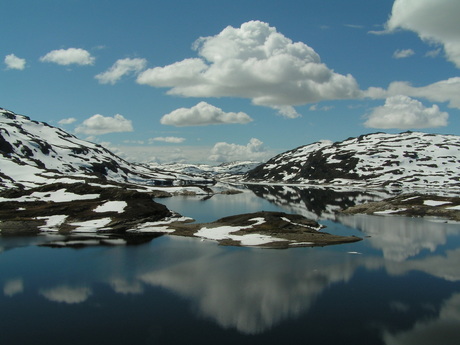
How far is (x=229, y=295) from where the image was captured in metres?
39.2

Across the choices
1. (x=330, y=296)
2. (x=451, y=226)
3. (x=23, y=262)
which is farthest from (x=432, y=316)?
(x=451, y=226)

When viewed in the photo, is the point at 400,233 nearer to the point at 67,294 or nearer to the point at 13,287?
the point at 67,294

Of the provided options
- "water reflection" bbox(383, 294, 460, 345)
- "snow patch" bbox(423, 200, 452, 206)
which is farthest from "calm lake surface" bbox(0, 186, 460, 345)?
"snow patch" bbox(423, 200, 452, 206)

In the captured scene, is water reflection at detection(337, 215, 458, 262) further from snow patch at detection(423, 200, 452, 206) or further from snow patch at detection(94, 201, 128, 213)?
snow patch at detection(94, 201, 128, 213)

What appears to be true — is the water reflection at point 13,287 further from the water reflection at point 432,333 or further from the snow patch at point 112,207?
the snow patch at point 112,207

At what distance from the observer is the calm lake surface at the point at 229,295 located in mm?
30938

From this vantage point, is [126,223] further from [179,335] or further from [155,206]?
[179,335]

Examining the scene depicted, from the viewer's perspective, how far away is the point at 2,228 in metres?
82.7

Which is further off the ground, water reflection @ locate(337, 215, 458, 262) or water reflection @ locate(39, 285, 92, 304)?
water reflection @ locate(337, 215, 458, 262)

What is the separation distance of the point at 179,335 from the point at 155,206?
70.9 m

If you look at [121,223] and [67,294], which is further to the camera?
[121,223]

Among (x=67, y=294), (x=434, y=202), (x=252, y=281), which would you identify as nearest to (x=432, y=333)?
(x=252, y=281)

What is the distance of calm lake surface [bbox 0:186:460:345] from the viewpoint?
30938 mm

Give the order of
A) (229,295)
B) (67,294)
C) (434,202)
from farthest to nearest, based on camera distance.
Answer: (434,202) → (67,294) → (229,295)
